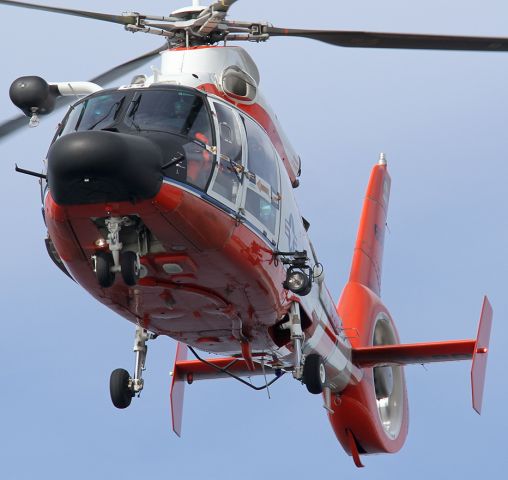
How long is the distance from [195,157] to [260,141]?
1765 millimetres

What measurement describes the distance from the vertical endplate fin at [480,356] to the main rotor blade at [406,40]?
514 cm

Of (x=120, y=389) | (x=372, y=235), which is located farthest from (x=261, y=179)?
(x=372, y=235)

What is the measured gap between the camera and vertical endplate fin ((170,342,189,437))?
892 inches

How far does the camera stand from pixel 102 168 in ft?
52.1

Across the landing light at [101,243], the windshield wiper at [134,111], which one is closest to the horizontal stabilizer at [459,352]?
the landing light at [101,243]

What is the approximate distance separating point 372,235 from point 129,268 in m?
10.8

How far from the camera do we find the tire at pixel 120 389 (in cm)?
1966

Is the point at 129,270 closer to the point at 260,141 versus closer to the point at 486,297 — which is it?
the point at 260,141

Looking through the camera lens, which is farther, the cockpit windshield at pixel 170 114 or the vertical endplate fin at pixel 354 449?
the vertical endplate fin at pixel 354 449

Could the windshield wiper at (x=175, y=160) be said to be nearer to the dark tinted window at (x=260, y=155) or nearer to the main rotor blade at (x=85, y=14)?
the dark tinted window at (x=260, y=155)

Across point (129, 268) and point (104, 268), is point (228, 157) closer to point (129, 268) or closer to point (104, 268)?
point (129, 268)

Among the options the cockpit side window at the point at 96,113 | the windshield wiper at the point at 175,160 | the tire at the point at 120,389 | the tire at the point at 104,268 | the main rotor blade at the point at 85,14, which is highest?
the main rotor blade at the point at 85,14

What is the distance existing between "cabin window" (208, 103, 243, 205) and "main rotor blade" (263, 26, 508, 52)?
2.15m

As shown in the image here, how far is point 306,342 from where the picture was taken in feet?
67.6
